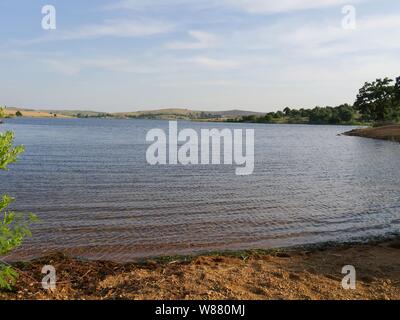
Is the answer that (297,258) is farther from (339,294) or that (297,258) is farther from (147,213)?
(147,213)

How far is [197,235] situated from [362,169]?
25493 mm

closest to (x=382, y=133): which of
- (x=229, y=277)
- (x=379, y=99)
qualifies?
(x=379, y=99)

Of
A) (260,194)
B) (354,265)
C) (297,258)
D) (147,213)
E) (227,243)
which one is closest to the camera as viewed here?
(354,265)

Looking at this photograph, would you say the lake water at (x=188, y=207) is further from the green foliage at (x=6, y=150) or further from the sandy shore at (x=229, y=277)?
the green foliage at (x=6, y=150)

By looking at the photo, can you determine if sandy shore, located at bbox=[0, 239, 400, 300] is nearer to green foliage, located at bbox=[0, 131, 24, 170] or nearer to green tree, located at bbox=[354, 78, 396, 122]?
green foliage, located at bbox=[0, 131, 24, 170]

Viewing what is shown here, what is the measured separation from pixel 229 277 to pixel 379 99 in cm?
12317

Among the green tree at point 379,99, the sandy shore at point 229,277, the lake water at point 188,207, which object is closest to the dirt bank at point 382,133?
the green tree at point 379,99

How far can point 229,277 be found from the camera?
933 cm

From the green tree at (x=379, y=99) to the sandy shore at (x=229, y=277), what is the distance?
375 ft

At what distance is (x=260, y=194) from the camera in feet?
73.5

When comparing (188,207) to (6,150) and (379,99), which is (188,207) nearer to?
(6,150)

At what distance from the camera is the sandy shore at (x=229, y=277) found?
812cm

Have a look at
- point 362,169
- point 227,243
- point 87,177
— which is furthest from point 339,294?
point 362,169

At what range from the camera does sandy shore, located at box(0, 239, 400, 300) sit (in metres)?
8.12
